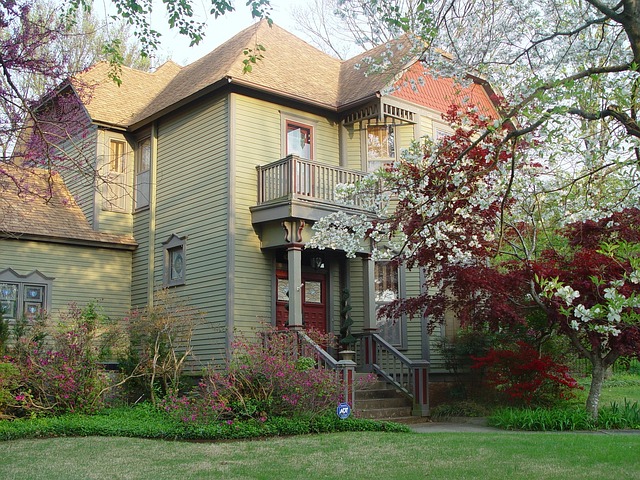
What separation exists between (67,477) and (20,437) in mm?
3592

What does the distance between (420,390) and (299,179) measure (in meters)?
5.01

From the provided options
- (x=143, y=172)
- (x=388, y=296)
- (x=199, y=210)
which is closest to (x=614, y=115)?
(x=388, y=296)

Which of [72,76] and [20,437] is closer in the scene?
[72,76]

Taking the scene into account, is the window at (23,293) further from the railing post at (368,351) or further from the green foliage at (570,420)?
the green foliage at (570,420)

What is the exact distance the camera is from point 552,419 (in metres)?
12.1

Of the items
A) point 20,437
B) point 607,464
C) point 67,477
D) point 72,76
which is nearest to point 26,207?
point 20,437

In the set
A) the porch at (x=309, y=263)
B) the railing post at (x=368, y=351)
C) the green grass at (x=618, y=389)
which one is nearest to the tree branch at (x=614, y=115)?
the porch at (x=309, y=263)

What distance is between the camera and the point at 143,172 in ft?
60.9

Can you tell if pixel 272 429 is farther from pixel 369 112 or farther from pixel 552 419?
pixel 369 112

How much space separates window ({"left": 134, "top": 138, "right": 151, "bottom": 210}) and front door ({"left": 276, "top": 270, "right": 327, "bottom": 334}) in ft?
14.8

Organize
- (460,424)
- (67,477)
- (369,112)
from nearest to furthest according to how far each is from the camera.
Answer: (67,477)
(460,424)
(369,112)

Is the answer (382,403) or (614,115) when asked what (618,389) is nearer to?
(382,403)

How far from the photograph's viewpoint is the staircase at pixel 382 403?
13.9 m

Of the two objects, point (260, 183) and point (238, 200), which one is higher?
point (260, 183)
